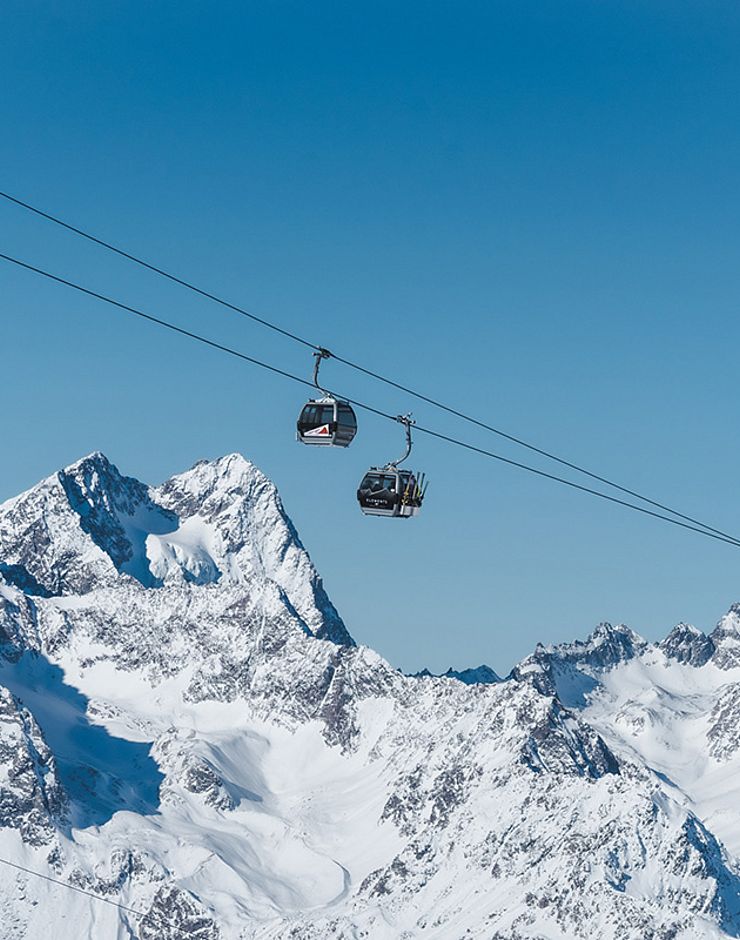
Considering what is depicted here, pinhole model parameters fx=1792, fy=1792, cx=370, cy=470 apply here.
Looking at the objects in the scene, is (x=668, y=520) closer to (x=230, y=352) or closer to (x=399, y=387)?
(x=399, y=387)

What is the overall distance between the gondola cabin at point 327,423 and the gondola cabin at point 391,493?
466cm

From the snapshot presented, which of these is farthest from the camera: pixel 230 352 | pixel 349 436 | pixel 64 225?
pixel 349 436

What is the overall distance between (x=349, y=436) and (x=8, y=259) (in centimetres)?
1745

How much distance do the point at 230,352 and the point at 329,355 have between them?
5009mm

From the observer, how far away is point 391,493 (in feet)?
242

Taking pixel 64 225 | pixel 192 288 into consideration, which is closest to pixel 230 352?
pixel 192 288

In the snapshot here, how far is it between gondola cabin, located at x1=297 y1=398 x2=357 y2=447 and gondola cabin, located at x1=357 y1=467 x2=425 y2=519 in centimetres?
466

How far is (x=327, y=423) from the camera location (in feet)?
227

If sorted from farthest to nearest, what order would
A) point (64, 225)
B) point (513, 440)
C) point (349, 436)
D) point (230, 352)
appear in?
point (349, 436) → point (513, 440) → point (230, 352) → point (64, 225)

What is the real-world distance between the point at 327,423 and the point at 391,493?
5901 mm

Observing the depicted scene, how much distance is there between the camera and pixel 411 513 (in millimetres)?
73500

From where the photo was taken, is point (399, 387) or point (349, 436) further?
point (349, 436)

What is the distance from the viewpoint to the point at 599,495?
68.7 meters

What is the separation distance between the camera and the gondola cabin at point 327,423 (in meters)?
69.1
